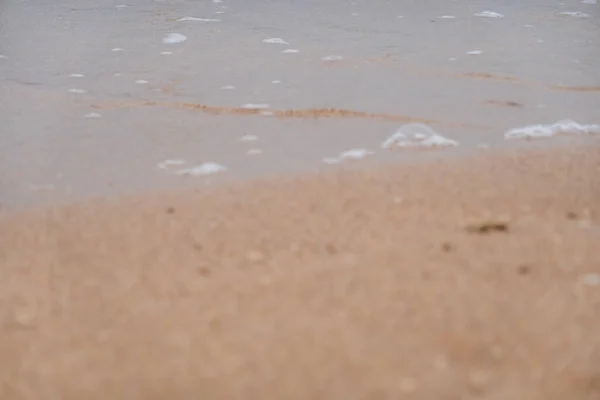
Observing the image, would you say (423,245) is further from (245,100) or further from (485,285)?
(245,100)

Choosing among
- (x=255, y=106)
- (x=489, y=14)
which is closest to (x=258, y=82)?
(x=255, y=106)

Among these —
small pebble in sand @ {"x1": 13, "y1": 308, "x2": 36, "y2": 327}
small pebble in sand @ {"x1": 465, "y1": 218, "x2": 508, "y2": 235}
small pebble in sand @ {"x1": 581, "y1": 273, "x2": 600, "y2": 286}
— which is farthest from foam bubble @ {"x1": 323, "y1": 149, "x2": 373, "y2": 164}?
small pebble in sand @ {"x1": 13, "y1": 308, "x2": 36, "y2": 327}

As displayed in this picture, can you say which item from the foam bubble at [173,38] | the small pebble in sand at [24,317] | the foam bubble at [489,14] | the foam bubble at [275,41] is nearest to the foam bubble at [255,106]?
the foam bubble at [275,41]

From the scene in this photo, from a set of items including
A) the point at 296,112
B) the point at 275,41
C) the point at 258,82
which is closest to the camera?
the point at 296,112

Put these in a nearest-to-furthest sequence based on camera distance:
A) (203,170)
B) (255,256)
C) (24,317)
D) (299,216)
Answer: (24,317) < (255,256) < (299,216) < (203,170)

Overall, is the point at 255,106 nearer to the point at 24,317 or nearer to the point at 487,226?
the point at 487,226

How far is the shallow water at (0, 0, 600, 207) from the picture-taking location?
2.04m

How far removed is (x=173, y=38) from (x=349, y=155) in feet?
4.86

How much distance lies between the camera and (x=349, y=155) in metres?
2.04

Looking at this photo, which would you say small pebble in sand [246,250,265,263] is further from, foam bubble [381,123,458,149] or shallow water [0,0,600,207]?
foam bubble [381,123,458,149]

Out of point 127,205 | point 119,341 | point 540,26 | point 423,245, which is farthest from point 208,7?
point 119,341

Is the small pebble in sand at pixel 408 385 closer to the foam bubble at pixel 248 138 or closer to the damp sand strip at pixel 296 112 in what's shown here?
the foam bubble at pixel 248 138

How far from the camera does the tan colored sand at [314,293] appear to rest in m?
1.03

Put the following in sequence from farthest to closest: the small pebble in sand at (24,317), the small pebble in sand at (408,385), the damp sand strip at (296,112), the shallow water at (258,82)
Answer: the damp sand strip at (296,112), the shallow water at (258,82), the small pebble in sand at (24,317), the small pebble in sand at (408,385)
